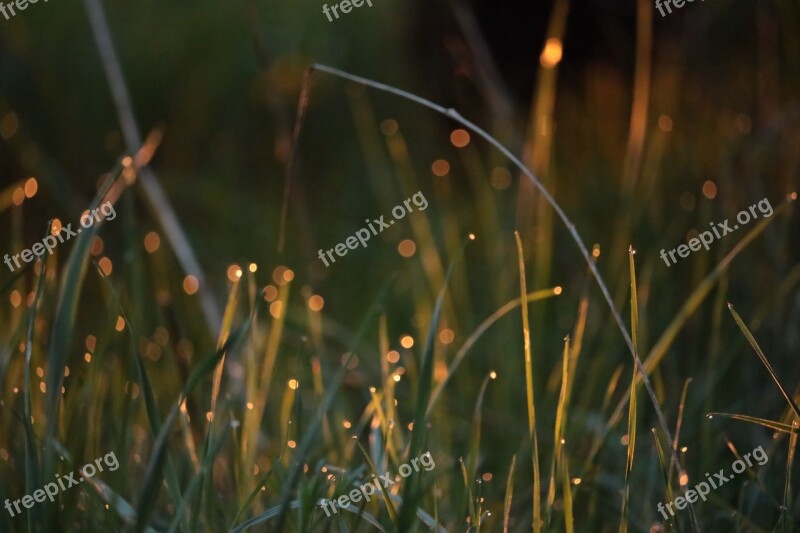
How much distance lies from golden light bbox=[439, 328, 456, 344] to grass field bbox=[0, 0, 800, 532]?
0.01m

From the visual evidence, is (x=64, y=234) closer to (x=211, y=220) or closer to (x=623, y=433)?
(x=211, y=220)

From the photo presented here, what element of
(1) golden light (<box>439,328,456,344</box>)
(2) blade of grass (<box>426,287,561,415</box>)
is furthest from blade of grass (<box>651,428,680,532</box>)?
(1) golden light (<box>439,328,456,344</box>)

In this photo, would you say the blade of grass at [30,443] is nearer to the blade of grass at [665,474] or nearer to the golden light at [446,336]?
the blade of grass at [665,474]

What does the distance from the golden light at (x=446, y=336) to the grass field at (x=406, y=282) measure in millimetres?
13

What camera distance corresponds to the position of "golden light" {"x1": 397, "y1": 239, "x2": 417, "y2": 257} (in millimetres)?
1705

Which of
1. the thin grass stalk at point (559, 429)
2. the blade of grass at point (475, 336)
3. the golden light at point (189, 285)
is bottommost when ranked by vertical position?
the thin grass stalk at point (559, 429)

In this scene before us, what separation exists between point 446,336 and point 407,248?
49cm

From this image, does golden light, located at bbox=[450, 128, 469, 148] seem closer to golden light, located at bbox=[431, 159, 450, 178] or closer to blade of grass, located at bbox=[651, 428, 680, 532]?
golden light, located at bbox=[431, 159, 450, 178]

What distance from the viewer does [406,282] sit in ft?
5.49

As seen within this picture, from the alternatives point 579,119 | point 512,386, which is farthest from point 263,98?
point 512,386

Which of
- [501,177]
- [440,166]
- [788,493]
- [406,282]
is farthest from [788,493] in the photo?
[440,166]

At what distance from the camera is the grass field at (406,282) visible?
0.74m

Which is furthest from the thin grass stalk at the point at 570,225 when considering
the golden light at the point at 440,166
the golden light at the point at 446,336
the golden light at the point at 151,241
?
the golden light at the point at 440,166

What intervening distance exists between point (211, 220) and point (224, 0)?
1253 millimetres
